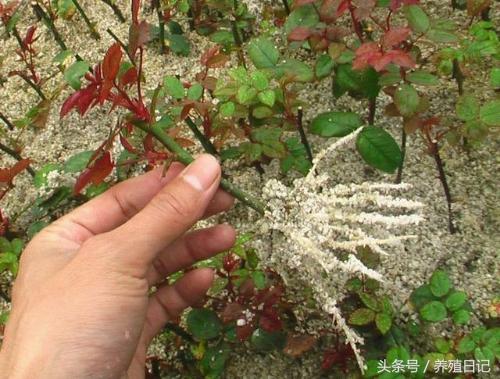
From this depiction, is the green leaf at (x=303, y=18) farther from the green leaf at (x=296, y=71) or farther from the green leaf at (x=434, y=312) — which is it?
the green leaf at (x=434, y=312)

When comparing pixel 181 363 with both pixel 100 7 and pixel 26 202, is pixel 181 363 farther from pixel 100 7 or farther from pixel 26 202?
pixel 100 7

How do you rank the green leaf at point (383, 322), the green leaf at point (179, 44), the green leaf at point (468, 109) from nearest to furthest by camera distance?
the green leaf at point (383, 322) < the green leaf at point (468, 109) < the green leaf at point (179, 44)

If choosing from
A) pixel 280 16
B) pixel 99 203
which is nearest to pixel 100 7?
pixel 280 16

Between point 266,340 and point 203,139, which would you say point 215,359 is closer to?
point 266,340

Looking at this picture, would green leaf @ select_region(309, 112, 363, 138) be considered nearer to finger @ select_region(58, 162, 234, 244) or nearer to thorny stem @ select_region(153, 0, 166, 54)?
finger @ select_region(58, 162, 234, 244)

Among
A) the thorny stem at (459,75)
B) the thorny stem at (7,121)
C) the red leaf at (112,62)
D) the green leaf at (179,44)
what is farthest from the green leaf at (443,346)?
the thorny stem at (7,121)

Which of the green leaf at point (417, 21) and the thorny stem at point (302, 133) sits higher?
the green leaf at point (417, 21)

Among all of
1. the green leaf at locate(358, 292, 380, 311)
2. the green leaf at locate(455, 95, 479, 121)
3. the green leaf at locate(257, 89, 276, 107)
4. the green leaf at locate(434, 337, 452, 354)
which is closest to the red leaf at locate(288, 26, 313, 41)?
the green leaf at locate(257, 89, 276, 107)
